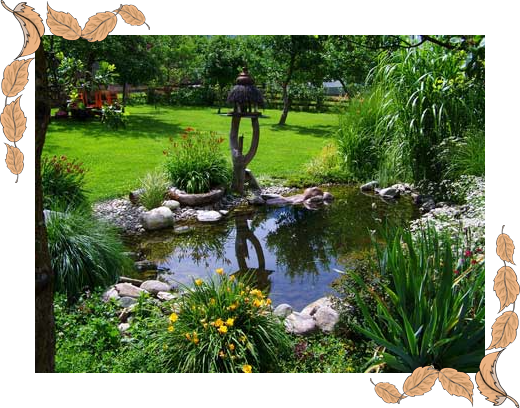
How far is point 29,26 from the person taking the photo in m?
2.02

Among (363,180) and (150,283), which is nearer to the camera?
(150,283)

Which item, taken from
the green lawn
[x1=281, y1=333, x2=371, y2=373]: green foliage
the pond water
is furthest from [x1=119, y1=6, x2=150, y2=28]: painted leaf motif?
the green lawn

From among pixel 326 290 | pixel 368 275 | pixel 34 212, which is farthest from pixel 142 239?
pixel 34 212

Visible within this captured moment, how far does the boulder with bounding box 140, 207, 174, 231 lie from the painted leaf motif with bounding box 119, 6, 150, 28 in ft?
18.9

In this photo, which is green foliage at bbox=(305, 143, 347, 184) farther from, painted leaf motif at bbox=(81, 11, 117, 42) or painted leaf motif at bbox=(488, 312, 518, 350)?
painted leaf motif at bbox=(81, 11, 117, 42)

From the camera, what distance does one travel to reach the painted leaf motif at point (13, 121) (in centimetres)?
197

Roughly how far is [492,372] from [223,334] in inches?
69.7

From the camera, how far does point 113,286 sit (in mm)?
5047

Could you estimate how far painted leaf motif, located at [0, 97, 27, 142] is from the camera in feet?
6.48

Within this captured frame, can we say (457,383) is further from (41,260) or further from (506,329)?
(41,260)

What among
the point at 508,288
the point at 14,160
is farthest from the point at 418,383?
the point at 14,160

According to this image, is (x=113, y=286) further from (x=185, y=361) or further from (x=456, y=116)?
(x=456, y=116)

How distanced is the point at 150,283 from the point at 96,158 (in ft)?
25.3

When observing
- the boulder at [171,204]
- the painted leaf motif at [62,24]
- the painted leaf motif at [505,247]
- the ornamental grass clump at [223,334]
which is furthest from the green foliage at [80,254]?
the painted leaf motif at [505,247]
